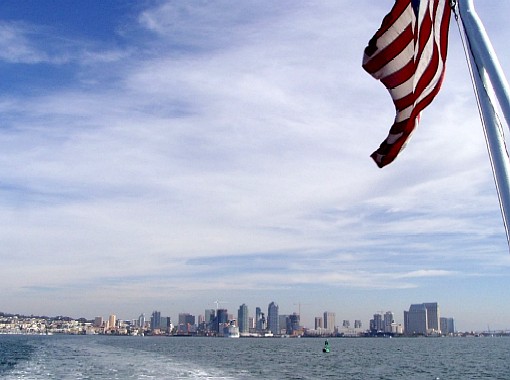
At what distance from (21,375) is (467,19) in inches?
1964

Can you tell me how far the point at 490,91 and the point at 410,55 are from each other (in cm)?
129

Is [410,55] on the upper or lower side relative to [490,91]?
upper

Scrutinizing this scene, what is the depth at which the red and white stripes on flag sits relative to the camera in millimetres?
6613

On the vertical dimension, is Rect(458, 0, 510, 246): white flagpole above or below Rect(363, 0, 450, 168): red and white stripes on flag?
below

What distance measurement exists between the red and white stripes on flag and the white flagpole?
0.81 meters

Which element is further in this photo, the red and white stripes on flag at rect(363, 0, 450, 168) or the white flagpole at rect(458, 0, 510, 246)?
the red and white stripes on flag at rect(363, 0, 450, 168)

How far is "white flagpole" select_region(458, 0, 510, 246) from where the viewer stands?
536 centimetres

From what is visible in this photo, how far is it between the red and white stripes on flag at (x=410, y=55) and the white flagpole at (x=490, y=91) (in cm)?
81

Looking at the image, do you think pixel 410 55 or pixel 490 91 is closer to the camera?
pixel 490 91

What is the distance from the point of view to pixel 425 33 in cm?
662

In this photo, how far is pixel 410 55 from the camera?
22.3 feet

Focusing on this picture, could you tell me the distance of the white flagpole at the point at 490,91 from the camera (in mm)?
5361

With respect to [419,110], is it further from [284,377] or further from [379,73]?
[284,377]

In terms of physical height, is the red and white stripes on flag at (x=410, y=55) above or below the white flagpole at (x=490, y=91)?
above
